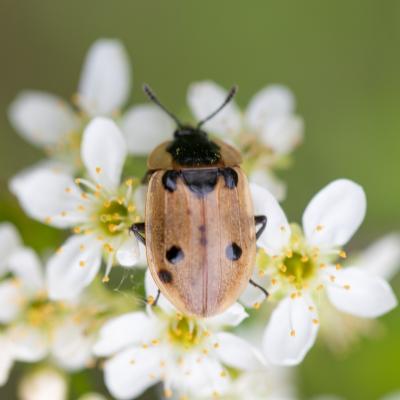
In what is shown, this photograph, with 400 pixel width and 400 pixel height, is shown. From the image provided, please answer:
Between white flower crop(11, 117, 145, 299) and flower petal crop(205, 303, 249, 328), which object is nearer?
flower petal crop(205, 303, 249, 328)

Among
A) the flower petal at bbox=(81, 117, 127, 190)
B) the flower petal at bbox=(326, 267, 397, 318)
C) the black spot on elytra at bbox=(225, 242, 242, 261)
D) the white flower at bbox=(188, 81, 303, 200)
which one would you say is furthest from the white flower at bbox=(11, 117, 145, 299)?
the flower petal at bbox=(326, 267, 397, 318)

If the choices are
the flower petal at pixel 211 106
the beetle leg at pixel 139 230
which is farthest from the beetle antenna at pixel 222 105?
the beetle leg at pixel 139 230

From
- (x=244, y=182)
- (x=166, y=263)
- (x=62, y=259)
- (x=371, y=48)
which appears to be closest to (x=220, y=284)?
(x=166, y=263)

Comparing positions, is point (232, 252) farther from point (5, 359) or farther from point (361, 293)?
point (5, 359)

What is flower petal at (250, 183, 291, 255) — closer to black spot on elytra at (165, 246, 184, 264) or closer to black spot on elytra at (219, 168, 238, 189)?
black spot on elytra at (219, 168, 238, 189)

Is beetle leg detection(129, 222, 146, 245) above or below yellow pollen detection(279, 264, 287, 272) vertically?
above

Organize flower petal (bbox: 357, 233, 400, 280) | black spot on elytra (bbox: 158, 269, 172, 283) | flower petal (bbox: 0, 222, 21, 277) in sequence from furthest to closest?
flower petal (bbox: 357, 233, 400, 280), flower petal (bbox: 0, 222, 21, 277), black spot on elytra (bbox: 158, 269, 172, 283)
